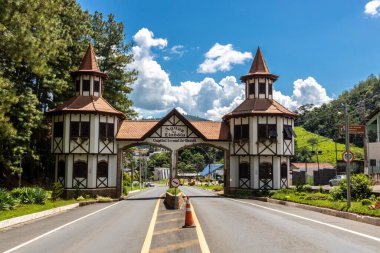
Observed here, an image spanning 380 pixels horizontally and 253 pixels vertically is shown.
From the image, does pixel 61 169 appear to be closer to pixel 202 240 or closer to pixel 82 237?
pixel 82 237

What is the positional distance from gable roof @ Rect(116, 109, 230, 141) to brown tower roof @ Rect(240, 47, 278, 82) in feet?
17.5

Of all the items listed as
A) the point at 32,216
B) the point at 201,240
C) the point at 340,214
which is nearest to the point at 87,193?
the point at 32,216

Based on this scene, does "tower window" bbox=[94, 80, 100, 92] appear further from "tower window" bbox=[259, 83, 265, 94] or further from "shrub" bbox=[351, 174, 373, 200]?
"shrub" bbox=[351, 174, 373, 200]

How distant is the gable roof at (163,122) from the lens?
1396 inches

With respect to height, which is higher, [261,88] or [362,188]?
[261,88]

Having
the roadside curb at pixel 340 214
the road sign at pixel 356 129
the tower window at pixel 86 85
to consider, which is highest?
the tower window at pixel 86 85

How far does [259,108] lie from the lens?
36562mm

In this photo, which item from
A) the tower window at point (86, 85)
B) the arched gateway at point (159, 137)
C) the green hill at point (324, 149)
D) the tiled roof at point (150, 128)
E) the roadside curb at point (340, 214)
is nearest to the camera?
the roadside curb at point (340, 214)

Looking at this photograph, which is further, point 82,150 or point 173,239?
point 82,150

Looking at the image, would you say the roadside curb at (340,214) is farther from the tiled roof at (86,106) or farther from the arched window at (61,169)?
the arched window at (61,169)

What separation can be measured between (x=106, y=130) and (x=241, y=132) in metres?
12.0

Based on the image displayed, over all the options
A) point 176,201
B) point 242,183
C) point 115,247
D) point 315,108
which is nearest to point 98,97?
point 242,183

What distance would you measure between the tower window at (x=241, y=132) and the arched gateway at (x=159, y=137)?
0.09 meters

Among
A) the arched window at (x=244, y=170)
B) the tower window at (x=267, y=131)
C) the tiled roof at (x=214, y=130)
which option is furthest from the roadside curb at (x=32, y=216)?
the tower window at (x=267, y=131)
